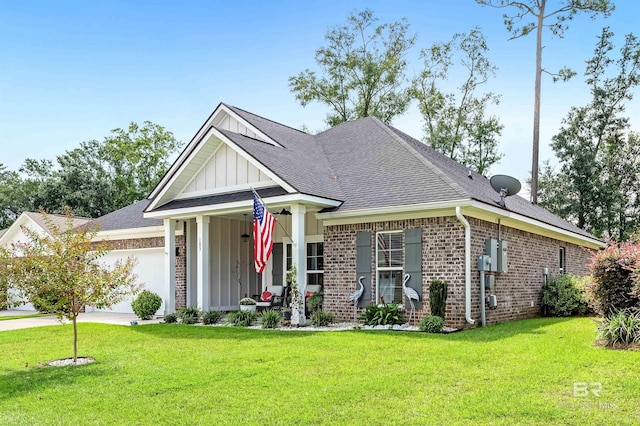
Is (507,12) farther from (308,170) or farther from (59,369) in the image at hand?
(59,369)

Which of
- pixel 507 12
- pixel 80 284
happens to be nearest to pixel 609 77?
pixel 507 12

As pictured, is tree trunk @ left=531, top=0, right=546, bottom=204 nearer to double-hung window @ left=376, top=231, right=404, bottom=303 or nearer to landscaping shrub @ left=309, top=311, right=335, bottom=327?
double-hung window @ left=376, top=231, right=404, bottom=303

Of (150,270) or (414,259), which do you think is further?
(150,270)

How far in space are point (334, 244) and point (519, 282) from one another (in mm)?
5063

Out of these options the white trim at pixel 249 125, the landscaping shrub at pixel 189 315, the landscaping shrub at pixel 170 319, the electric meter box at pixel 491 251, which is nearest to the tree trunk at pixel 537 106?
the electric meter box at pixel 491 251

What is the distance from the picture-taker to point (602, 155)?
30.6m

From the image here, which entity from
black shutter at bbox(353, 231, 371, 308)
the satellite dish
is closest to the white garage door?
black shutter at bbox(353, 231, 371, 308)

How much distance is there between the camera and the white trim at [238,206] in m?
12.9

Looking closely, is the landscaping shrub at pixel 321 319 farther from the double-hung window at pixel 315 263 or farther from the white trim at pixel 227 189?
the white trim at pixel 227 189

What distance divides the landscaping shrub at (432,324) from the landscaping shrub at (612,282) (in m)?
2.96

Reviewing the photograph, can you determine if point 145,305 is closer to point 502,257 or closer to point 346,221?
point 346,221

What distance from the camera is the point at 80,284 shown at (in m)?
8.98

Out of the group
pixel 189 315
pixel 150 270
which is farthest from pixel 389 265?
pixel 150 270

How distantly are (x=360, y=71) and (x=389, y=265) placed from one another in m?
21.1
